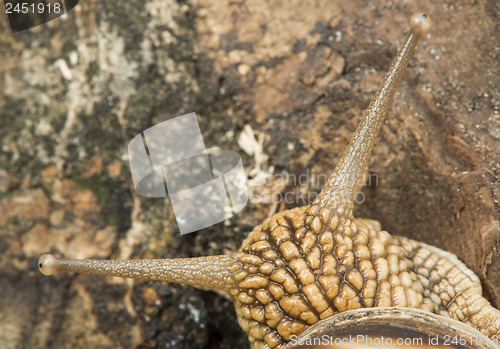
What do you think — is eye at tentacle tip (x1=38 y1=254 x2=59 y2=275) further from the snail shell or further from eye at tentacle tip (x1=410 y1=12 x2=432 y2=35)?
eye at tentacle tip (x1=410 y1=12 x2=432 y2=35)

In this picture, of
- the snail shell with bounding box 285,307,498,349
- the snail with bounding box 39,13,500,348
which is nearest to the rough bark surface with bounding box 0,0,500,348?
the snail with bounding box 39,13,500,348

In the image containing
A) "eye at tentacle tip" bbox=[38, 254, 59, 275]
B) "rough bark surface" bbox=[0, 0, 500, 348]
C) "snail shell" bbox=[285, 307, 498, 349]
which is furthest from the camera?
"rough bark surface" bbox=[0, 0, 500, 348]

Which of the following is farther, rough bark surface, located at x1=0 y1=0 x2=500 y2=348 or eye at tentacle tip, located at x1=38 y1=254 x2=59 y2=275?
rough bark surface, located at x1=0 y1=0 x2=500 y2=348

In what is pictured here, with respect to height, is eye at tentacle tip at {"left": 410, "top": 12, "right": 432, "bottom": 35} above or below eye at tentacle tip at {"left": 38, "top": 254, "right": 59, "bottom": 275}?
above

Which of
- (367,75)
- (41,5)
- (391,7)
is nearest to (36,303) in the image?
(41,5)

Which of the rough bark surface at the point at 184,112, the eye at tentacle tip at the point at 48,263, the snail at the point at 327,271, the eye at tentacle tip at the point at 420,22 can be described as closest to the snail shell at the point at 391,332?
the snail at the point at 327,271

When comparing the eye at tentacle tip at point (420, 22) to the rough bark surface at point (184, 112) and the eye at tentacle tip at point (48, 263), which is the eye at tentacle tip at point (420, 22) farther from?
the eye at tentacle tip at point (48, 263)

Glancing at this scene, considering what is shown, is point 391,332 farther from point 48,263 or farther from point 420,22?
point 48,263

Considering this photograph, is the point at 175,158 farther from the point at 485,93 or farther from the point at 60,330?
the point at 485,93
